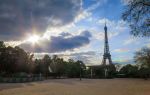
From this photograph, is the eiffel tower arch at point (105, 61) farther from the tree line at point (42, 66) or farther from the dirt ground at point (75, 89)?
the dirt ground at point (75, 89)

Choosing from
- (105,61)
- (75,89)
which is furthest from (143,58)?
(75,89)

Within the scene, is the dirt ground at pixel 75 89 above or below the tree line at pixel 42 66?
below

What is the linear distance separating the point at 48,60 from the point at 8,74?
79.1ft

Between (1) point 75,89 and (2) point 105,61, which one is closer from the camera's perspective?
(1) point 75,89

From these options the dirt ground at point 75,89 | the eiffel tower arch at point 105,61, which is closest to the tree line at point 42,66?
the eiffel tower arch at point 105,61

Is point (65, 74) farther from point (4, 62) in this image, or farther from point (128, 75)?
point (4, 62)

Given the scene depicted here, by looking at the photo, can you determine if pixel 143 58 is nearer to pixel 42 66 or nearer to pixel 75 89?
pixel 42 66

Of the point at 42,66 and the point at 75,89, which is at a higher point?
the point at 42,66

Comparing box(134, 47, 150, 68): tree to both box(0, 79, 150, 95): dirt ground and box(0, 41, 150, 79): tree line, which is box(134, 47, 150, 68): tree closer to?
box(0, 41, 150, 79): tree line

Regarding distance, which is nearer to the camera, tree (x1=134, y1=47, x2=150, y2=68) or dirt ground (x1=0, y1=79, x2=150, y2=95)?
dirt ground (x1=0, y1=79, x2=150, y2=95)

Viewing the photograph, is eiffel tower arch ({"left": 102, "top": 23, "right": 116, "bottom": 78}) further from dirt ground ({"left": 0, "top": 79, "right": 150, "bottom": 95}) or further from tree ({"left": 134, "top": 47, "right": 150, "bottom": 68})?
dirt ground ({"left": 0, "top": 79, "right": 150, "bottom": 95})

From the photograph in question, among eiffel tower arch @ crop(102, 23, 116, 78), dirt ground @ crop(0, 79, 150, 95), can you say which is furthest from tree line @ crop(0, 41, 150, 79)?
dirt ground @ crop(0, 79, 150, 95)

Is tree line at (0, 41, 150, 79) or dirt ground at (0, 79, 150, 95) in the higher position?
tree line at (0, 41, 150, 79)

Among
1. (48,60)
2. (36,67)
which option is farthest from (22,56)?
(48,60)
